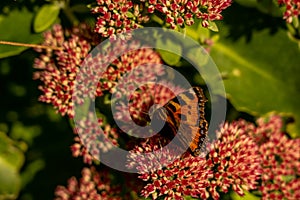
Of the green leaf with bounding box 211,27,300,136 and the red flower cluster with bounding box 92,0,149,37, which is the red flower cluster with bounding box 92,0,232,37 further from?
the green leaf with bounding box 211,27,300,136

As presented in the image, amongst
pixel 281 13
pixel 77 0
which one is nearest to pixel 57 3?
pixel 77 0

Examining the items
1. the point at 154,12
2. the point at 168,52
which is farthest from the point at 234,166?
the point at 154,12

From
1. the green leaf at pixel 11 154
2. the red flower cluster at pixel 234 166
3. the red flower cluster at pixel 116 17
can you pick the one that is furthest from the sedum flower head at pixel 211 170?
the green leaf at pixel 11 154

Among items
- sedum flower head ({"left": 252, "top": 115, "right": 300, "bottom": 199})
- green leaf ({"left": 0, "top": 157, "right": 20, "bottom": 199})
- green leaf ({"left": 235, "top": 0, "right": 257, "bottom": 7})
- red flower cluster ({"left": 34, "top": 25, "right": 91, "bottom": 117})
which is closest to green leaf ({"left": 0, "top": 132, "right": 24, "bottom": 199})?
green leaf ({"left": 0, "top": 157, "right": 20, "bottom": 199})

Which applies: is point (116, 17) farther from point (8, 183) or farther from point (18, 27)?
point (8, 183)

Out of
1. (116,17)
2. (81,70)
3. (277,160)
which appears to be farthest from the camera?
(277,160)

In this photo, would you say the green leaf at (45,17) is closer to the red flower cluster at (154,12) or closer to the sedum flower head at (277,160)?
the red flower cluster at (154,12)

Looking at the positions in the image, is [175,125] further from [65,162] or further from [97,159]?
[65,162]
